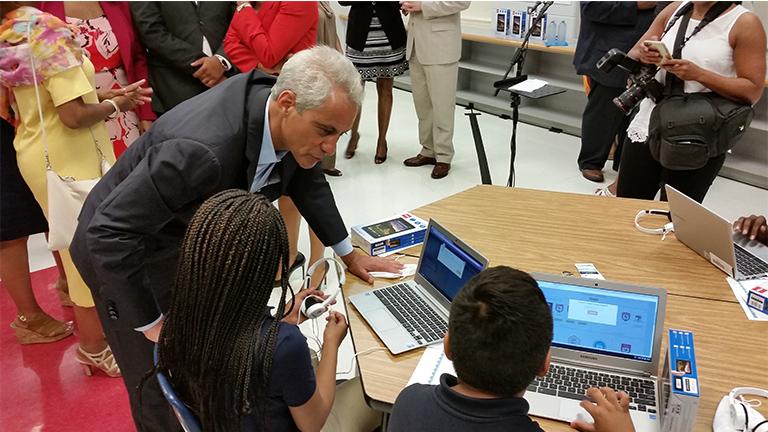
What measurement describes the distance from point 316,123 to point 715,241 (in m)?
1.34

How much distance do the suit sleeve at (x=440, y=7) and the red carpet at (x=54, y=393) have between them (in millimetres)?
3064

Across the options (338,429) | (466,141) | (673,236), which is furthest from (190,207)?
(466,141)

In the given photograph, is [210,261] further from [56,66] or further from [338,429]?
[56,66]

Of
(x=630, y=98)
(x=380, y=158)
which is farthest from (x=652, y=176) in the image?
(x=380, y=158)

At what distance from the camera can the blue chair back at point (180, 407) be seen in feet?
4.21

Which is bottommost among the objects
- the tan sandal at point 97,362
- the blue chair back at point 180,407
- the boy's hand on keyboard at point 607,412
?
the tan sandal at point 97,362

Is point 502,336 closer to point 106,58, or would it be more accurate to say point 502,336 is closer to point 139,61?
point 106,58

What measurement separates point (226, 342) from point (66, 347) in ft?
6.49

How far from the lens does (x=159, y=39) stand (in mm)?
3117

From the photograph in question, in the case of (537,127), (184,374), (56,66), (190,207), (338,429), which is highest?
(56,66)

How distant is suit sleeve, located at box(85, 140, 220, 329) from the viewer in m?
1.48

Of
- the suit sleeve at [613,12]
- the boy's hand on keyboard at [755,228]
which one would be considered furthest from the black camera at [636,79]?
the suit sleeve at [613,12]

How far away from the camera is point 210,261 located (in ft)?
4.09

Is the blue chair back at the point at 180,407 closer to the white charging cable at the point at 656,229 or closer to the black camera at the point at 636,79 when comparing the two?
the white charging cable at the point at 656,229
